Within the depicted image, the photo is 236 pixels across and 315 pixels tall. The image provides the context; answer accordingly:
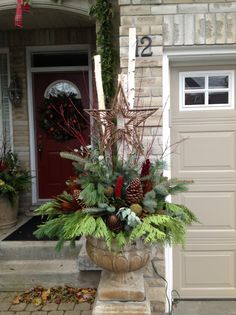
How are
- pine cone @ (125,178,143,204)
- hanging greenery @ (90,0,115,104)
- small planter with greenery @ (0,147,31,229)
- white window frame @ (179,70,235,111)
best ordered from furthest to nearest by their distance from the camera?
small planter with greenery @ (0,147,31,229), hanging greenery @ (90,0,115,104), white window frame @ (179,70,235,111), pine cone @ (125,178,143,204)

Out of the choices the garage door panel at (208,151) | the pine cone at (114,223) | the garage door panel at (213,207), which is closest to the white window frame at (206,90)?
the garage door panel at (208,151)

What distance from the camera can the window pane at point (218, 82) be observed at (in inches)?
143

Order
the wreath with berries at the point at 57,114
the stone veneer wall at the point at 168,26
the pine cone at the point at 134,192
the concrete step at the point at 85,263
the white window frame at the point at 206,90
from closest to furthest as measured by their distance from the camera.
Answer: the pine cone at the point at 134,192 < the stone veneer wall at the point at 168,26 < the white window frame at the point at 206,90 < the concrete step at the point at 85,263 < the wreath with berries at the point at 57,114

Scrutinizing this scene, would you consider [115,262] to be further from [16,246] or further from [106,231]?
[16,246]

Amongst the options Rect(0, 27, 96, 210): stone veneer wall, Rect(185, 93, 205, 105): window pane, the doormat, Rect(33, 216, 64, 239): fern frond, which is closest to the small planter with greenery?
the doormat

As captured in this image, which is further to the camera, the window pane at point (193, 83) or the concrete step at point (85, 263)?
the concrete step at point (85, 263)

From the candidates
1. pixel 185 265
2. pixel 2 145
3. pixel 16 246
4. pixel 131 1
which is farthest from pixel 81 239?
pixel 131 1

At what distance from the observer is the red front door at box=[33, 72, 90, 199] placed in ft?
18.7

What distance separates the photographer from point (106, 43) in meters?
3.73

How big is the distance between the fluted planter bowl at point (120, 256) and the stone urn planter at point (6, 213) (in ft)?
8.44

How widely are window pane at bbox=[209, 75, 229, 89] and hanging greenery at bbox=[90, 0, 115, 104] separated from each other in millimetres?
889

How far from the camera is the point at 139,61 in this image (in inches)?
132

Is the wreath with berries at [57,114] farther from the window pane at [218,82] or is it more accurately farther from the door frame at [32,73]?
the window pane at [218,82]

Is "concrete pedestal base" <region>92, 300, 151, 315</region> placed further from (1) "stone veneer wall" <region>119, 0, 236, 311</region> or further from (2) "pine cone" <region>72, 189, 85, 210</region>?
(1) "stone veneer wall" <region>119, 0, 236, 311</region>
